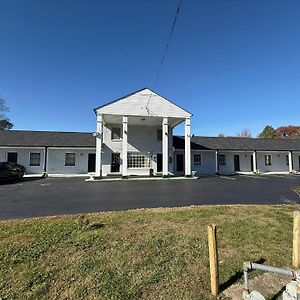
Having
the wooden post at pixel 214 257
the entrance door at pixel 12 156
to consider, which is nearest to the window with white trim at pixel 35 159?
the entrance door at pixel 12 156

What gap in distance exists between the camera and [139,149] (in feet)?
83.9

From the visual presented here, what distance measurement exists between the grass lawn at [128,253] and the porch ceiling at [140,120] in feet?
53.4

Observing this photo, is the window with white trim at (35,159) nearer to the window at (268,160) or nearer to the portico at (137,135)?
the portico at (137,135)

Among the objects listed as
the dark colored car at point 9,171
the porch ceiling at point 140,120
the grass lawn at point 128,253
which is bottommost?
the grass lawn at point 128,253

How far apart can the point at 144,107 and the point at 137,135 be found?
3.87m

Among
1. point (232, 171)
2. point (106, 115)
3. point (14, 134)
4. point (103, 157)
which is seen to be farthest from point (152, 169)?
point (14, 134)

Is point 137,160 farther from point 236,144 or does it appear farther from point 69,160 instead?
point 236,144

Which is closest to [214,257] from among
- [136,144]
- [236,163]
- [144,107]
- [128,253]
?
[128,253]

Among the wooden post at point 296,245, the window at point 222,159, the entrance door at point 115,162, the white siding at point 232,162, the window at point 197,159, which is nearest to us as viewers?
the wooden post at point 296,245

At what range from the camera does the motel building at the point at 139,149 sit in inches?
900

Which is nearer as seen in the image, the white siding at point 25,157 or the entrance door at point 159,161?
the white siding at point 25,157

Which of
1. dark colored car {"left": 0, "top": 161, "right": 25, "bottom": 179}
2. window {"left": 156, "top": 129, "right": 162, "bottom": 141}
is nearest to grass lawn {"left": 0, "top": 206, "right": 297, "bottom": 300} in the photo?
dark colored car {"left": 0, "top": 161, "right": 25, "bottom": 179}

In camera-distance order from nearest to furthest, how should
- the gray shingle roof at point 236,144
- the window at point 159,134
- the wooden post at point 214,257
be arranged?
the wooden post at point 214,257 → the window at point 159,134 → the gray shingle roof at point 236,144

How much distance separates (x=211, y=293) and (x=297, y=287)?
1.47 m
